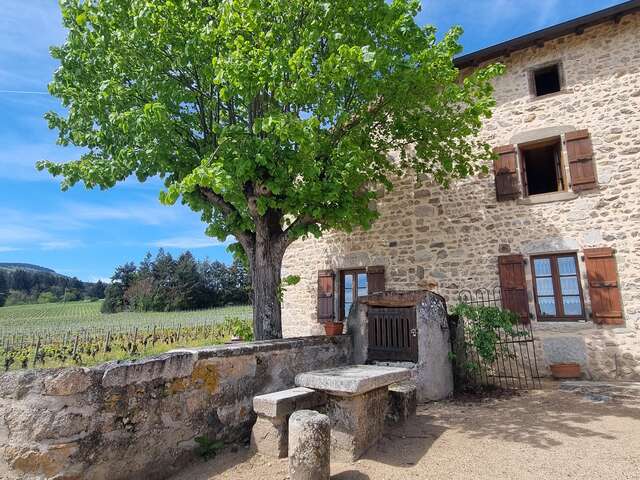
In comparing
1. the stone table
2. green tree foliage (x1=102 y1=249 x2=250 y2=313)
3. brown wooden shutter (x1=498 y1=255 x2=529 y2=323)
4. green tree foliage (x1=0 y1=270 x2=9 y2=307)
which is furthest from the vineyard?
green tree foliage (x1=0 y1=270 x2=9 y2=307)

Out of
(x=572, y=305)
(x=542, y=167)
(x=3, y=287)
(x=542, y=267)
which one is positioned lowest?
(x=572, y=305)

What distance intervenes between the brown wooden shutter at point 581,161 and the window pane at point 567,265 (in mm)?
1416

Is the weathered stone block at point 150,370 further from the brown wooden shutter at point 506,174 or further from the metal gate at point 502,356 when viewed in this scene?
the brown wooden shutter at point 506,174

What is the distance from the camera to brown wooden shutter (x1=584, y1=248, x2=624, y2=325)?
7.06 metres

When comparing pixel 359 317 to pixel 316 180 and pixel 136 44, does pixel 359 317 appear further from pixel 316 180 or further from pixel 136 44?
pixel 136 44

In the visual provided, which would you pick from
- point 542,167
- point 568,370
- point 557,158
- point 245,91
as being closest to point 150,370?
point 245,91

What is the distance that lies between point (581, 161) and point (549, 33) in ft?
9.43

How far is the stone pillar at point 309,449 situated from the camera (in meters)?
3.03

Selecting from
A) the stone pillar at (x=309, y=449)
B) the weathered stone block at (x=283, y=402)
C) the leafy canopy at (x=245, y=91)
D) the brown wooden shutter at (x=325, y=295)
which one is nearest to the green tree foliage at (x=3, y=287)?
the brown wooden shutter at (x=325, y=295)

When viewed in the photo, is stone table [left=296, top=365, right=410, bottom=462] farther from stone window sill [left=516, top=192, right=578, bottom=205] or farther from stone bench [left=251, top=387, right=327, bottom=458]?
stone window sill [left=516, top=192, right=578, bottom=205]

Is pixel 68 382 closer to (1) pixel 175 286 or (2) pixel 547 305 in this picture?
(2) pixel 547 305

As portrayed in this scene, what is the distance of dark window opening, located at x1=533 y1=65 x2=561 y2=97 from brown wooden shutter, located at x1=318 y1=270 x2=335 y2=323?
21.4ft

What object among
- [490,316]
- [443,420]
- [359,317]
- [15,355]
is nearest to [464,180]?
[490,316]

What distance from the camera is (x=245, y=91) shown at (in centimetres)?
515
